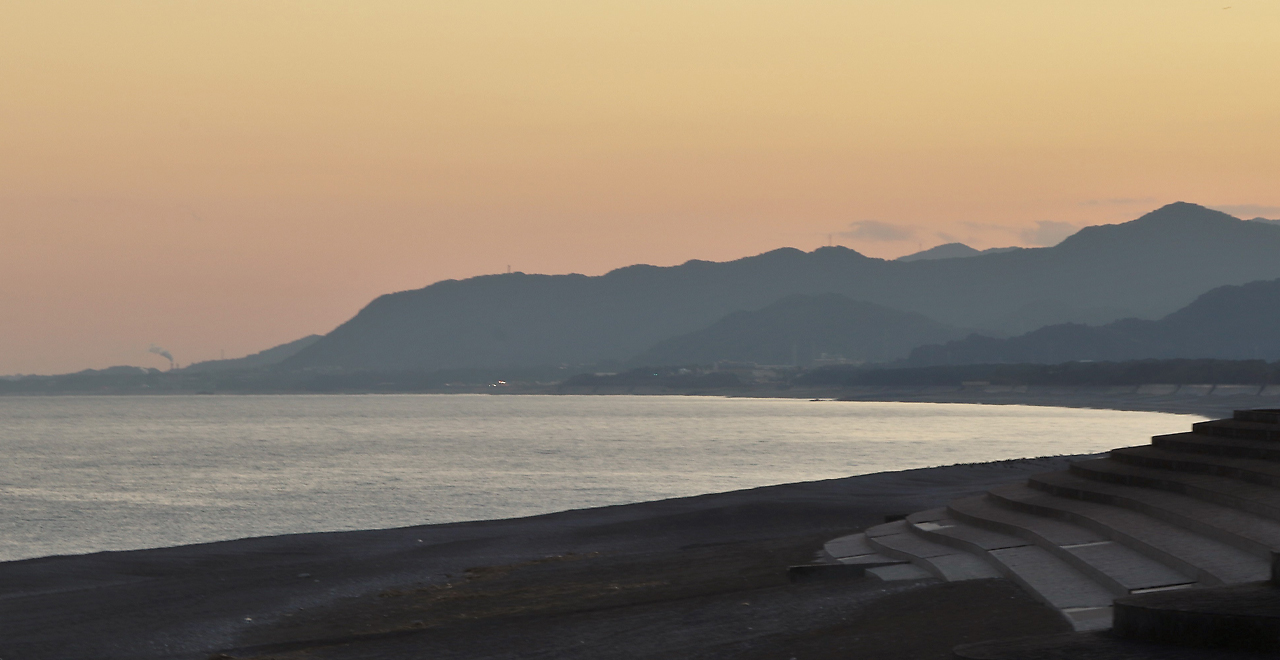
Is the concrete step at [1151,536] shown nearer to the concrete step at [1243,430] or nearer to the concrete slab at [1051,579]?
the concrete slab at [1051,579]

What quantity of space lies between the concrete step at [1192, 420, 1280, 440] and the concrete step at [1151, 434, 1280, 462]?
0.09m

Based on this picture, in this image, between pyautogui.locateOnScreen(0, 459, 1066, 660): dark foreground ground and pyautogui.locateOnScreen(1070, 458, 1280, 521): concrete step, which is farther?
pyautogui.locateOnScreen(1070, 458, 1280, 521): concrete step

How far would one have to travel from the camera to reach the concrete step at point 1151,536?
11312mm

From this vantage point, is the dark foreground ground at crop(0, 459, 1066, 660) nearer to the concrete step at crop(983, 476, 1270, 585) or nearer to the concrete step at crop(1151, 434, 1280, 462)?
the concrete step at crop(983, 476, 1270, 585)

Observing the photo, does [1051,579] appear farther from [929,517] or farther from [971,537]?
[929,517]

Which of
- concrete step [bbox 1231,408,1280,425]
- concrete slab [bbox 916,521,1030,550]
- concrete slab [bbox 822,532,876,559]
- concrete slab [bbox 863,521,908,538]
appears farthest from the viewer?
concrete slab [bbox 863,521,908,538]

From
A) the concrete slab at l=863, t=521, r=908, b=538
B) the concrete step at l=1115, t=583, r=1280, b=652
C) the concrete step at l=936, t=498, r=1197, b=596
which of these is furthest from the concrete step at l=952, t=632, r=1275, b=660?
the concrete slab at l=863, t=521, r=908, b=538

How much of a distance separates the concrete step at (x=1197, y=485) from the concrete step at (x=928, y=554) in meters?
2.68

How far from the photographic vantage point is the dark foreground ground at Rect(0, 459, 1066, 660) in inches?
500

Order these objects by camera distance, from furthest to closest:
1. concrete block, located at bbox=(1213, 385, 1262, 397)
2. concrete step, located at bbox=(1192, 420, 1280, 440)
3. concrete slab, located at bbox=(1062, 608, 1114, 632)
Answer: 1. concrete block, located at bbox=(1213, 385, 1262, 397)
2. concrete step, located at bbox=(1192, 420, 1280, 440)
3. concrete slab, located at bbox=(1062, 608, 1114, 632)

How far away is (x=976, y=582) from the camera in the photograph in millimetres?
13844

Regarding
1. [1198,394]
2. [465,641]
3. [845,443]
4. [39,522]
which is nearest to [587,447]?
[845,443]

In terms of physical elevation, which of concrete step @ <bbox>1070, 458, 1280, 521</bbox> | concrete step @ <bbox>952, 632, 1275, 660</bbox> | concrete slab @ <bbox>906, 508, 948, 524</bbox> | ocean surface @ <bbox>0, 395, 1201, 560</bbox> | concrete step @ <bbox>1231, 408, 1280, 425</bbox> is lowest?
ocean surface @ <bbox>0, 395, 1201, 560</bbox>

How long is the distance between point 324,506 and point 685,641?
127 ft
